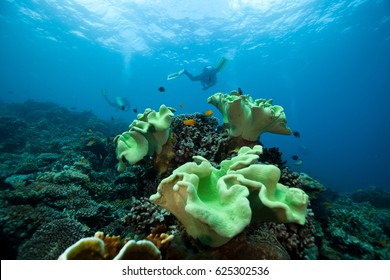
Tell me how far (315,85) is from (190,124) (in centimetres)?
8649

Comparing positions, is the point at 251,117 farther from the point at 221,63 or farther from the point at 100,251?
the point at 221,63

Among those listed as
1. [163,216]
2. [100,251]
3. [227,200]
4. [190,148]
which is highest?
[190,148]

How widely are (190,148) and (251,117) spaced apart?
1.45 m

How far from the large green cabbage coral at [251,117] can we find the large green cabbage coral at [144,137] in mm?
1297

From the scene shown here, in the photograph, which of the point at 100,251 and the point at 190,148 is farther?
the point at 190,148

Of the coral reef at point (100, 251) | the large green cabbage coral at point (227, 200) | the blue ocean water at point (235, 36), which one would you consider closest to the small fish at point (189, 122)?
the large green cabbage coral at point (227, 200)

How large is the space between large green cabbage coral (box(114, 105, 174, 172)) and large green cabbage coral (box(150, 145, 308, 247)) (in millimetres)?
2043

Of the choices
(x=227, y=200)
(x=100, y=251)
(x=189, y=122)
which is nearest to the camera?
(x=100, y=251)

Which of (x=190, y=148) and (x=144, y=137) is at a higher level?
(x=144, y=137)

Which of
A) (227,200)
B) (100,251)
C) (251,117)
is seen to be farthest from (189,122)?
(100,251)

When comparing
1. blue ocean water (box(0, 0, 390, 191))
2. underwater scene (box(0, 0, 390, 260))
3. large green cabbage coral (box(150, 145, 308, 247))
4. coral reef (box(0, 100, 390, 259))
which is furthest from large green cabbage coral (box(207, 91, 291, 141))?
blue ocean water (box(0, 0, 390, 191))

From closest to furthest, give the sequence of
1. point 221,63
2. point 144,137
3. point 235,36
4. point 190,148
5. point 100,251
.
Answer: point 100,251
point 144,137
point 190,148
point 221,63
point 235,36

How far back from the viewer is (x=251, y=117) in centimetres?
437
